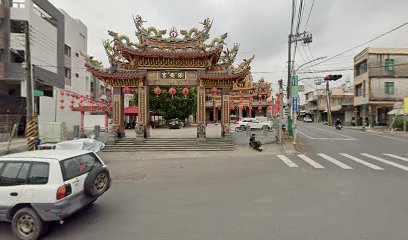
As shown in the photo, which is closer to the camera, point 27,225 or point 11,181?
point 27,225

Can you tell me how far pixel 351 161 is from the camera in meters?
11.2

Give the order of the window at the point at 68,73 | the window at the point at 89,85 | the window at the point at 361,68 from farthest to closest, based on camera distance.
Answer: the window at the point at 89,85 < the window at the point at 361,68 < the window at the point at 68,73

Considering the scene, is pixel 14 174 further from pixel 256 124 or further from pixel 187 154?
pixel 256 124

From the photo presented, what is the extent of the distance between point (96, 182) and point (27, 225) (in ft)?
4.42

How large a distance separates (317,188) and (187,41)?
1289 cm

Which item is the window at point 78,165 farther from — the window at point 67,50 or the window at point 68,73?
the window at point 67,50

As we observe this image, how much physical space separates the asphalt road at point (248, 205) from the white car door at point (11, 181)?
0.71 metres

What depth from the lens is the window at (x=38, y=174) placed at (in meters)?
4.14

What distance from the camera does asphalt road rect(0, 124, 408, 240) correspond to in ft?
14.0

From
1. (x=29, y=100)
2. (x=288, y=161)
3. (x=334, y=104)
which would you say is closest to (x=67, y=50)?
(x=29, y=100)

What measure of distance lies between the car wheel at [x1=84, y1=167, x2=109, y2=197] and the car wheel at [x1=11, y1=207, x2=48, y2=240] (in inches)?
35.7

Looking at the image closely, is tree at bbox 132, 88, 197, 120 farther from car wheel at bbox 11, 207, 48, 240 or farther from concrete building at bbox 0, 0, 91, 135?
car wheel at bbox 11, 207, 48, 240

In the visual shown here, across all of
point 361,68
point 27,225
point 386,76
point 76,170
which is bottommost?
point 27,225

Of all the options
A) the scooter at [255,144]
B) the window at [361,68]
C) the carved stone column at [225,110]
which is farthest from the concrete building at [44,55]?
the window at [361,68]
